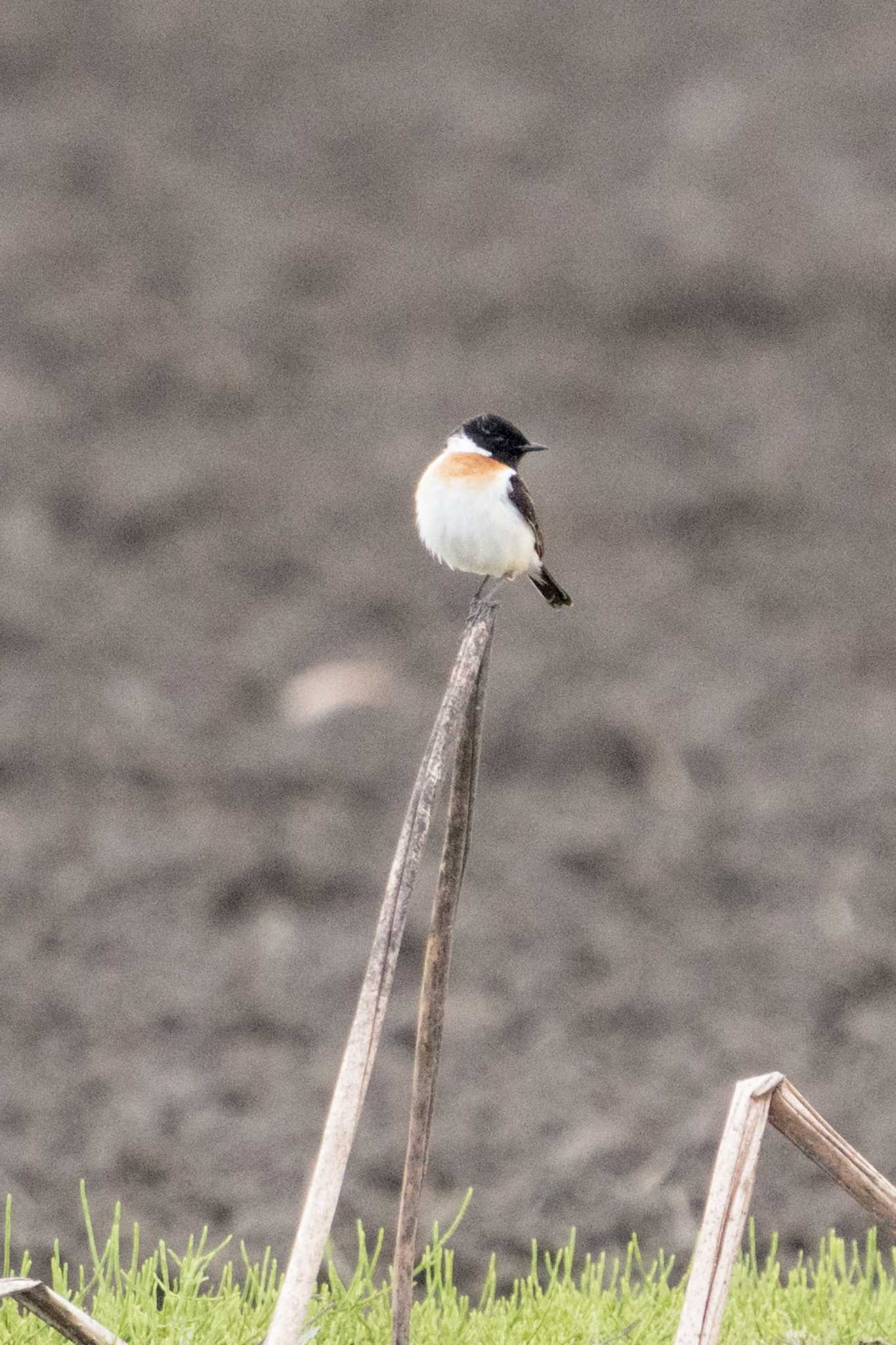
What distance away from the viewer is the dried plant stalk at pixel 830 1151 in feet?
5.60

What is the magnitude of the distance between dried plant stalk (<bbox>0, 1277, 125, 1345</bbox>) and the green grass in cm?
34

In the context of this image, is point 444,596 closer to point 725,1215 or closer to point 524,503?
point 524,503

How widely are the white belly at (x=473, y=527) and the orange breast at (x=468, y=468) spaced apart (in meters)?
0.01

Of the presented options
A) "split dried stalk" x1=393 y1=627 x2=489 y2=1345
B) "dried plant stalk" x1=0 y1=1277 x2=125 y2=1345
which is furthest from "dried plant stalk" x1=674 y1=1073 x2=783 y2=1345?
"dried plant stalk" x1=0 y1=1277 x2=125 y2=1345

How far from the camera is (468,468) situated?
230cm

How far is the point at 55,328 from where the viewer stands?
25.3 ft

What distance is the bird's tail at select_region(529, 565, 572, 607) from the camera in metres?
2.21

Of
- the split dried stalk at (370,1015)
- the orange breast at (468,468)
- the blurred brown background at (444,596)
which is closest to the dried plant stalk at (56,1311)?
the split dried stalk at (370,1015)

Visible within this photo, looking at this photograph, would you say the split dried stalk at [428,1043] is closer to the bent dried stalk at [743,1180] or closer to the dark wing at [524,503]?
the bent dried stalk at [743,1180]

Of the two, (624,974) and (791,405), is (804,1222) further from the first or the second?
(791,405)

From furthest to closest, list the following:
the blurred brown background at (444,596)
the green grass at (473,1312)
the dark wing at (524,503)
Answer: the blurred brown background at (444,596), the dark wing at (524,503), the green grass at (473,1312)

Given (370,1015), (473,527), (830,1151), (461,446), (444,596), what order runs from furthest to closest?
(444,596) → (461,446) → (473,527) → (830,1151) → (370,1015)

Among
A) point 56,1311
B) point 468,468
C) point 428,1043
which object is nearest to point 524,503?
point 468,468

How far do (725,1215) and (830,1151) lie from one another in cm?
14
